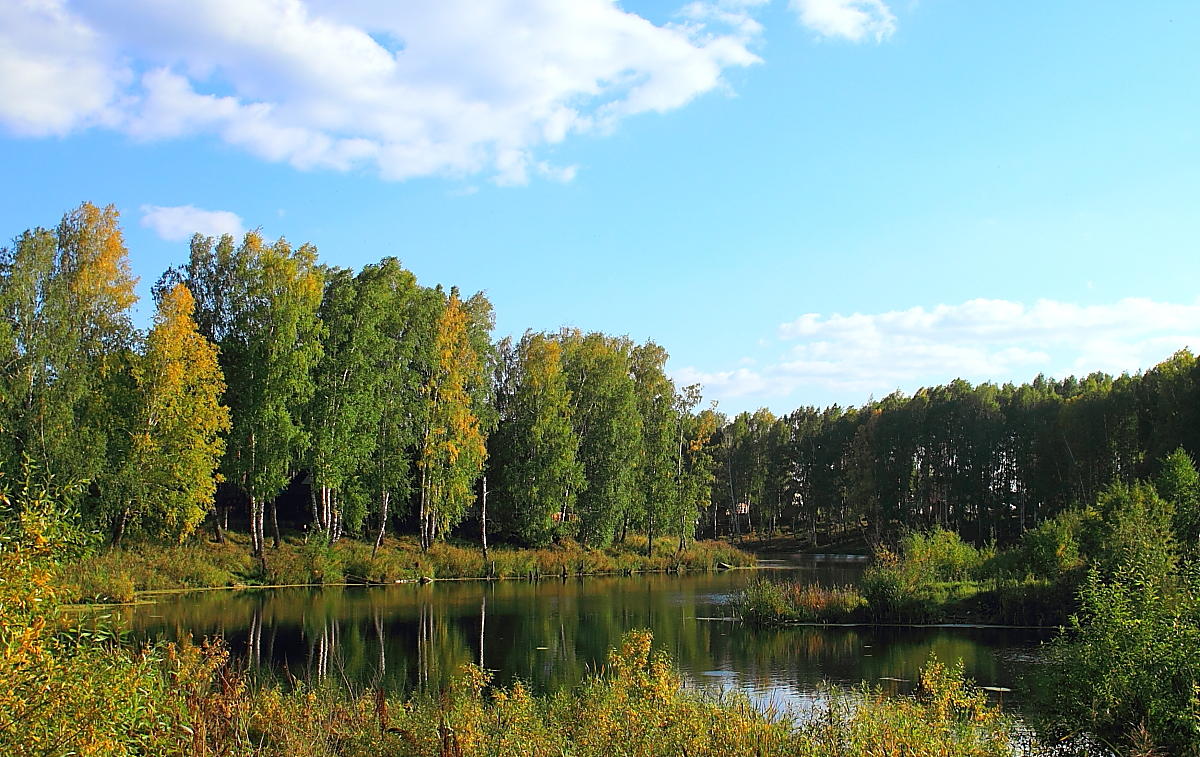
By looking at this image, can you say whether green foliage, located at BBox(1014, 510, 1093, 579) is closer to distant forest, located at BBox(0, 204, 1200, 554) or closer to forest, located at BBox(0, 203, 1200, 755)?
forest, located at BBox(0, 203, 1200, 755)

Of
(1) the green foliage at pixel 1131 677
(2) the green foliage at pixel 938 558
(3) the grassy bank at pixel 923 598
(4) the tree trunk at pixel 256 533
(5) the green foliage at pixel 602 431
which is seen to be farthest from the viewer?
(5) the green foliage at pixel 602 431

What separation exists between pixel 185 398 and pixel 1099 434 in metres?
56.7

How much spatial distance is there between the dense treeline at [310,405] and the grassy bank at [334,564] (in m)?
1.18

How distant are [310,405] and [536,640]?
22562mm

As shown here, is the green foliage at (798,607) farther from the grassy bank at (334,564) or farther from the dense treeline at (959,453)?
the dense treeline at (959,453)

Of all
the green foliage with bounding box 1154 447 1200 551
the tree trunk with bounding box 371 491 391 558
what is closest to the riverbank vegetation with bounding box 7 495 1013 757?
the green foliage with bounding box 1154 447 1200 551

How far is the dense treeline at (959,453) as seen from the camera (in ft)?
213

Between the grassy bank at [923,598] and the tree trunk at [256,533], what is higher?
the tree trunk at [256,533]

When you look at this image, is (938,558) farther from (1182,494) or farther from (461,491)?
(461,491)

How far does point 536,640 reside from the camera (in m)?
26.9

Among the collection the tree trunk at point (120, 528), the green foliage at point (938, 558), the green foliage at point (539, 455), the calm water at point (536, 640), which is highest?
the green foliage at point (539, 455)

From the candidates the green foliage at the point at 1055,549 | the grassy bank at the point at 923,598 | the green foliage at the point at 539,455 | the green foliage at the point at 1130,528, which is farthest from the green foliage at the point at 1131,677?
the green foliage at the point at 539,455

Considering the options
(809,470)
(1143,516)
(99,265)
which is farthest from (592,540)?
(809,470)

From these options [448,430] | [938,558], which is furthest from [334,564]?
[938,558]
